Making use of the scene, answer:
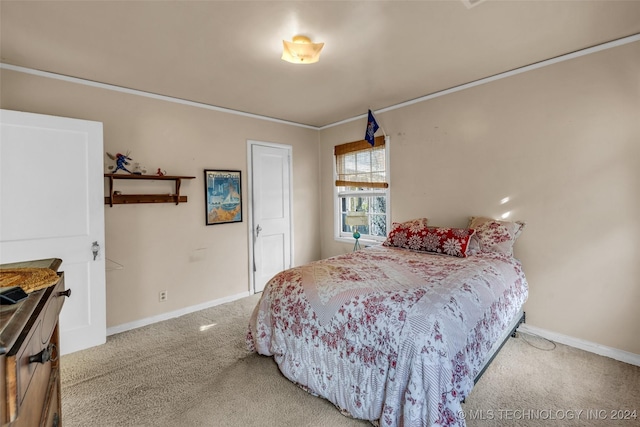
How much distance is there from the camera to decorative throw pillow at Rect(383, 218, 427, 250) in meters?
3.02

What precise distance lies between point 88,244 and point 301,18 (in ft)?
8.50

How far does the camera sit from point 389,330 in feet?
5.24

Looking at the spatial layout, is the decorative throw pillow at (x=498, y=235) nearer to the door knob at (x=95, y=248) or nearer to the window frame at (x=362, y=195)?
the window frame at (x=362, y=195)

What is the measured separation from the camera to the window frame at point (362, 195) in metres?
3.91

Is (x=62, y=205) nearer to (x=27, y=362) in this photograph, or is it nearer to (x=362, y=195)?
(x=27, y=362)

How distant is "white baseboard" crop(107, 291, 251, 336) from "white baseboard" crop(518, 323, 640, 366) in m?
3.22

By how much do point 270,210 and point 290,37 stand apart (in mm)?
2482

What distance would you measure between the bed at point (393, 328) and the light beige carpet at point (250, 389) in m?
0.19

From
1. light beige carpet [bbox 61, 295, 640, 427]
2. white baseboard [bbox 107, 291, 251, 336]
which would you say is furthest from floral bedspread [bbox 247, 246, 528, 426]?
white baseboard [bbox 107, 291, 251, 336]

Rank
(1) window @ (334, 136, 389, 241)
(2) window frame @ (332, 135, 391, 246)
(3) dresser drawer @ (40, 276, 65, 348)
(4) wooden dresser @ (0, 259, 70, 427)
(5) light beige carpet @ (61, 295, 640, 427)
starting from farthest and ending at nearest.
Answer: (1) window @ (334, 136, 389, 241) → (2) window frame @ (332, 135, 391, 246) → (5) light beige carpet @ (61, 295, 640, 427) → (3) dresser drawer @ (40, 276, 65, 348) → (4) wooden dresser @ (0, 259, 70, 427)

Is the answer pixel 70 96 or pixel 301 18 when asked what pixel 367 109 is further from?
pixel 70 96

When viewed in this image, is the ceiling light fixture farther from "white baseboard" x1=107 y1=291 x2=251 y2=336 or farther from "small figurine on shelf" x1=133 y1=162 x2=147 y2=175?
"white baseboard" x1=107 y1=291 x2=251 y2=336

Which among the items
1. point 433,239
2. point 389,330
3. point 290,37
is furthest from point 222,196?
point 389,330

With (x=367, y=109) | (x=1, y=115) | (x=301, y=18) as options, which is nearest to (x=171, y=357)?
(x=1, y=115)
